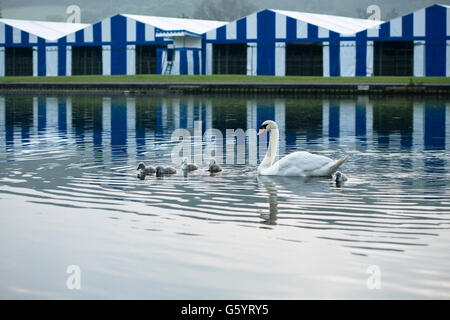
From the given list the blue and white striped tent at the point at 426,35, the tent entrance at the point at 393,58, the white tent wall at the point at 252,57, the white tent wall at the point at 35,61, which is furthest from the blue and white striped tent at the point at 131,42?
the blue and white striped tent at the point at 426,35

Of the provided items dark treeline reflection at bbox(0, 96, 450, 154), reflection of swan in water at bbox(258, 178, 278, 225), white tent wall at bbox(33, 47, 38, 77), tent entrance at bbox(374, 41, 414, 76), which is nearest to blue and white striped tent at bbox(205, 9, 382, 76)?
tent entrance at bbox(374, 41, 414, 76)

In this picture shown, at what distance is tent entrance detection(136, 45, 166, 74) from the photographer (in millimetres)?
72812

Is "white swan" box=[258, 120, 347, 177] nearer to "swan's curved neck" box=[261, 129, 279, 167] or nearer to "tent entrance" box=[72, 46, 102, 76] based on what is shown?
"swan's curved neck" box=[261, 129, 279, 167]

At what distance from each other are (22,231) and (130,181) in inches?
202

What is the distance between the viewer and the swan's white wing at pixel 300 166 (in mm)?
16797

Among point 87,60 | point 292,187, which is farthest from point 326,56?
point 292,187

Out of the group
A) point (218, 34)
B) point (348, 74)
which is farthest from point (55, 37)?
point (348, 74)

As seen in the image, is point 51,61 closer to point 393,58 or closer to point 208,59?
point 208,59

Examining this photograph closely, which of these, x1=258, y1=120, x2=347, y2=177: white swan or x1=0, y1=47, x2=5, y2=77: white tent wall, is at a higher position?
x1=0, y1=47, x2=5, y2=77: white tent wall

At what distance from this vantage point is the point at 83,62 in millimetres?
75250

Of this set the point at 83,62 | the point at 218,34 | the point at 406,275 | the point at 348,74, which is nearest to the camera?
the point at 406,275

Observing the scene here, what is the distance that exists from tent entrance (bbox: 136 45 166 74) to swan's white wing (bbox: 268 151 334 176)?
56863 millimetres

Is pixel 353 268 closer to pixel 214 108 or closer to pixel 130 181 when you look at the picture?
pixel 130 181

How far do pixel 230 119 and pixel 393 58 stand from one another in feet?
97.7
